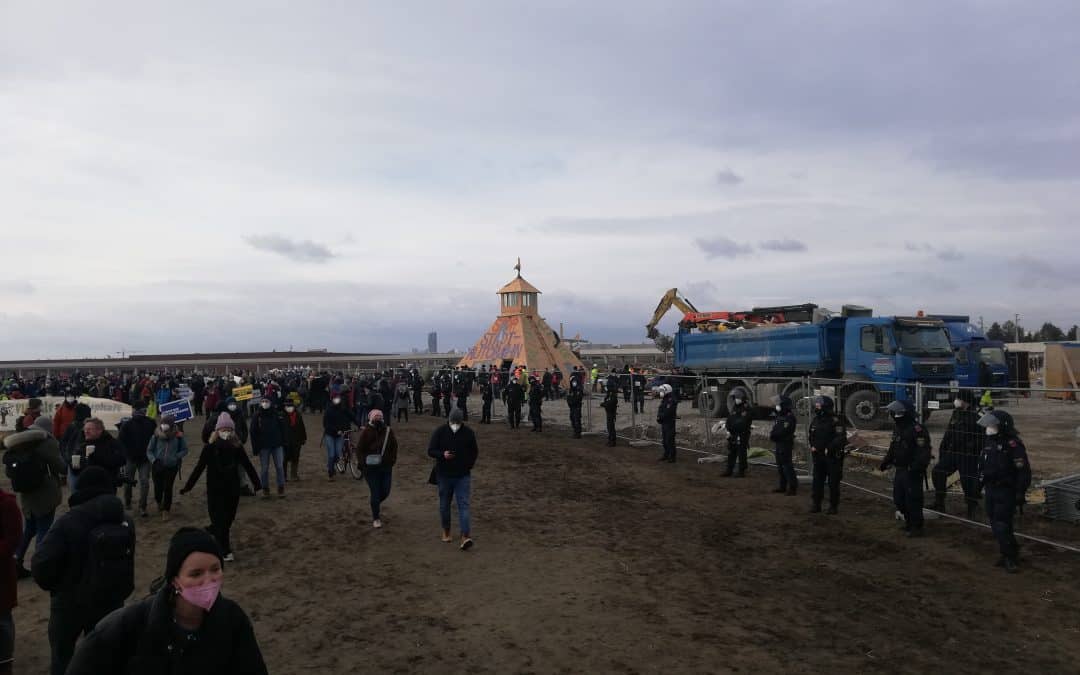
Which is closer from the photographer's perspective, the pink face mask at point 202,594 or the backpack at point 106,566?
the pink face mask at point 202,594

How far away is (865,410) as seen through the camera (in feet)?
60.5

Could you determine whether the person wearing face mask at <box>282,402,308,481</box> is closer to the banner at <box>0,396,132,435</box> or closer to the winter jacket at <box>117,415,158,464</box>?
the winter jacket at <box>117,415,158,464</box>

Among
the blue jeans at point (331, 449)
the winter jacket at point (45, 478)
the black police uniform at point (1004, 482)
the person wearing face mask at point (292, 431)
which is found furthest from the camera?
the blue jeans at point (331, 449)

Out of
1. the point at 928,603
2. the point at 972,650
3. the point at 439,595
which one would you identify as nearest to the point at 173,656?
the point at 439,595

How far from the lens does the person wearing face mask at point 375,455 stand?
378 inches

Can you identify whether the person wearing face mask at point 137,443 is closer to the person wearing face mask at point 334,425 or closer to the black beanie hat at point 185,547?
the person wearing face mask at point 334,425

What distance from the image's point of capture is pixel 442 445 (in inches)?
337

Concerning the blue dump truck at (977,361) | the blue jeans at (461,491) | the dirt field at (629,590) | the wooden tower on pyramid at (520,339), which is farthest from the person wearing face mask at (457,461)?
the wooden tower on pyramid at (520,339)

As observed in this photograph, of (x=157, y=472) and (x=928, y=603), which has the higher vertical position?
(x=157, y=472)

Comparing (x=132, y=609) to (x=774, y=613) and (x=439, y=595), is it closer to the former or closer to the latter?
(x=439, y=595)

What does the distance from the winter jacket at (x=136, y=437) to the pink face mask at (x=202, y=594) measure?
8.81m

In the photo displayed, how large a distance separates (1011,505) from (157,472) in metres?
10.8

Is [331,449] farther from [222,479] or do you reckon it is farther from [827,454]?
[827,454]

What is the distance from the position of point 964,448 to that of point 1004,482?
206 centimetres
